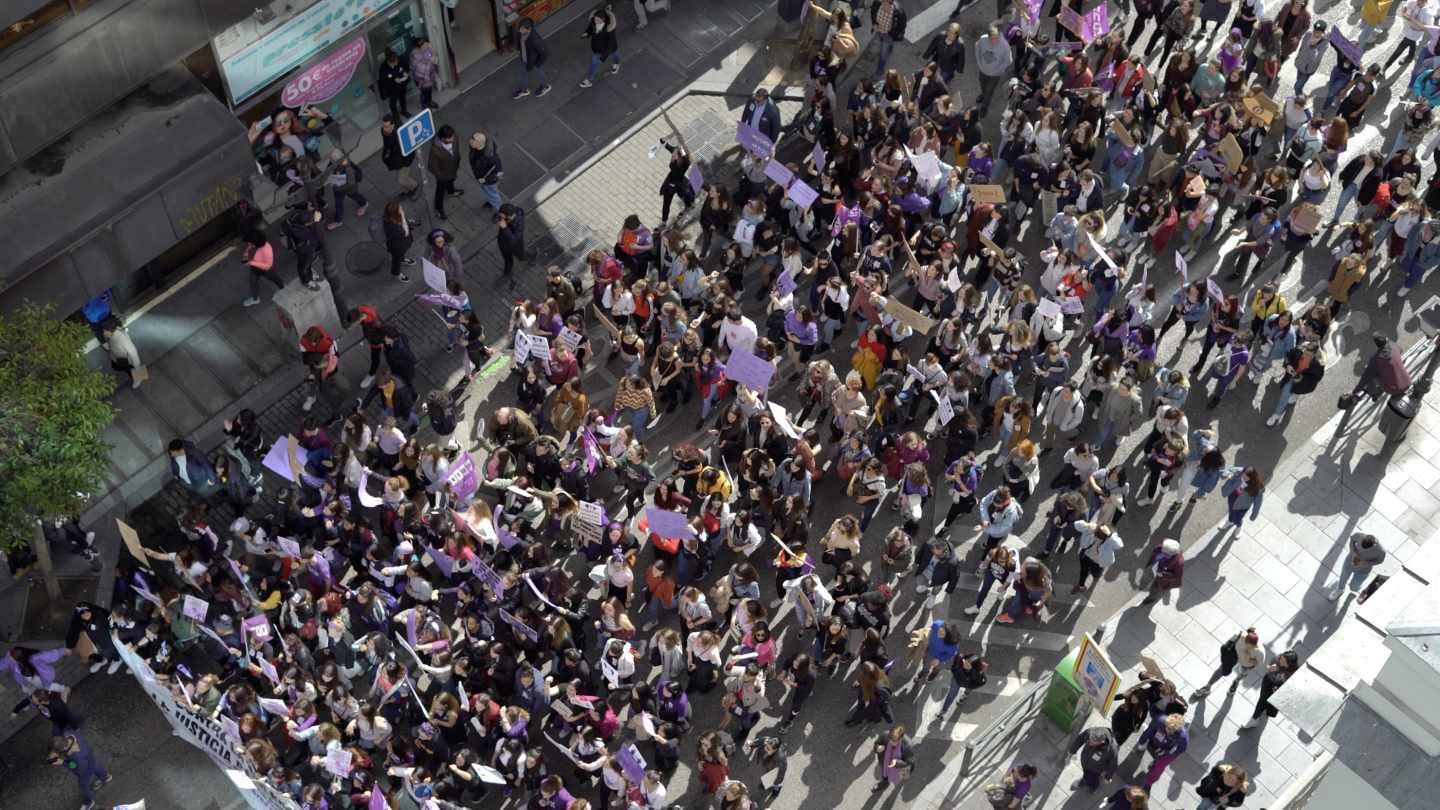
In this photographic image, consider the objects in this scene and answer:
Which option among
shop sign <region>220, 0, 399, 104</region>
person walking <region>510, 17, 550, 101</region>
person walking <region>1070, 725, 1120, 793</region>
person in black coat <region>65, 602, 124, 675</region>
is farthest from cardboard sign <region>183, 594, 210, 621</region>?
person walking <region>510, 17, 550, 101</region>

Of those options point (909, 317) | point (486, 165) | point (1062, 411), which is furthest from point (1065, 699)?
point (486, 165)

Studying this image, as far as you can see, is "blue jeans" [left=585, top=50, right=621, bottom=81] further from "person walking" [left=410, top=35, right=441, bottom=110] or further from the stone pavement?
the stone pavement

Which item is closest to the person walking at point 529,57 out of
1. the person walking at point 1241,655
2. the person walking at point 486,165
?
the person walking at point 486,165

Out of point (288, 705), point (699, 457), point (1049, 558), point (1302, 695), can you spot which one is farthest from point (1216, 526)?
point (288, 705)

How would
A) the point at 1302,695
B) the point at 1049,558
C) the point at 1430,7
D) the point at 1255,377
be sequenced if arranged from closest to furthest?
the point at 1302,695
the point at 1049,558
the point at 1255,377
the point at 1430,7

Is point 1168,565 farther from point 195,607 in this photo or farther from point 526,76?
point 526,76

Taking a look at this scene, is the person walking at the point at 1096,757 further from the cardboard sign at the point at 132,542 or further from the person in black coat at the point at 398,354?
the cardboard sign at the point at 132,542

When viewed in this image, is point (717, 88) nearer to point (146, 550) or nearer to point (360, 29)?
point (360, 29)
